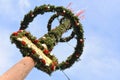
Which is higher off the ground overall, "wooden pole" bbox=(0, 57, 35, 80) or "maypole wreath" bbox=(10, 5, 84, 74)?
"maypole wreath" bbox=(10, 5, 84, 74)

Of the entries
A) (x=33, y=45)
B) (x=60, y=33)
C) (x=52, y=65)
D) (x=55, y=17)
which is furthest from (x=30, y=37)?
(x=55, y=17)

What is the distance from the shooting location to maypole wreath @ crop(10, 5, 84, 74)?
23.7 meters

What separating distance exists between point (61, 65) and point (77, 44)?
185 centimetres

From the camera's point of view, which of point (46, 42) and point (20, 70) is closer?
point (20, 70)

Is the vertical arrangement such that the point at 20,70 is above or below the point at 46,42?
below

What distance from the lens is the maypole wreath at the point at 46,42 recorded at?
2372cm

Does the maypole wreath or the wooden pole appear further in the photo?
the maypole wreath

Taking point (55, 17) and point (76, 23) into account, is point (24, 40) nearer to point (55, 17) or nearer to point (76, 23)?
point (76, 23)

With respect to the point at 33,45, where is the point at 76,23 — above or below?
above

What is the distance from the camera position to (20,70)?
69.8 feet

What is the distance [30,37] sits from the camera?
25078mm

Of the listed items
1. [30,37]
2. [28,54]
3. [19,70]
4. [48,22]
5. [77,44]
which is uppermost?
[48,22]

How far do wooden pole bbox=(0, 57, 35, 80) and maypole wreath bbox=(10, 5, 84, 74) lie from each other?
2.45 feet

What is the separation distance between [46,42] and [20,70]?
4.89 meters
